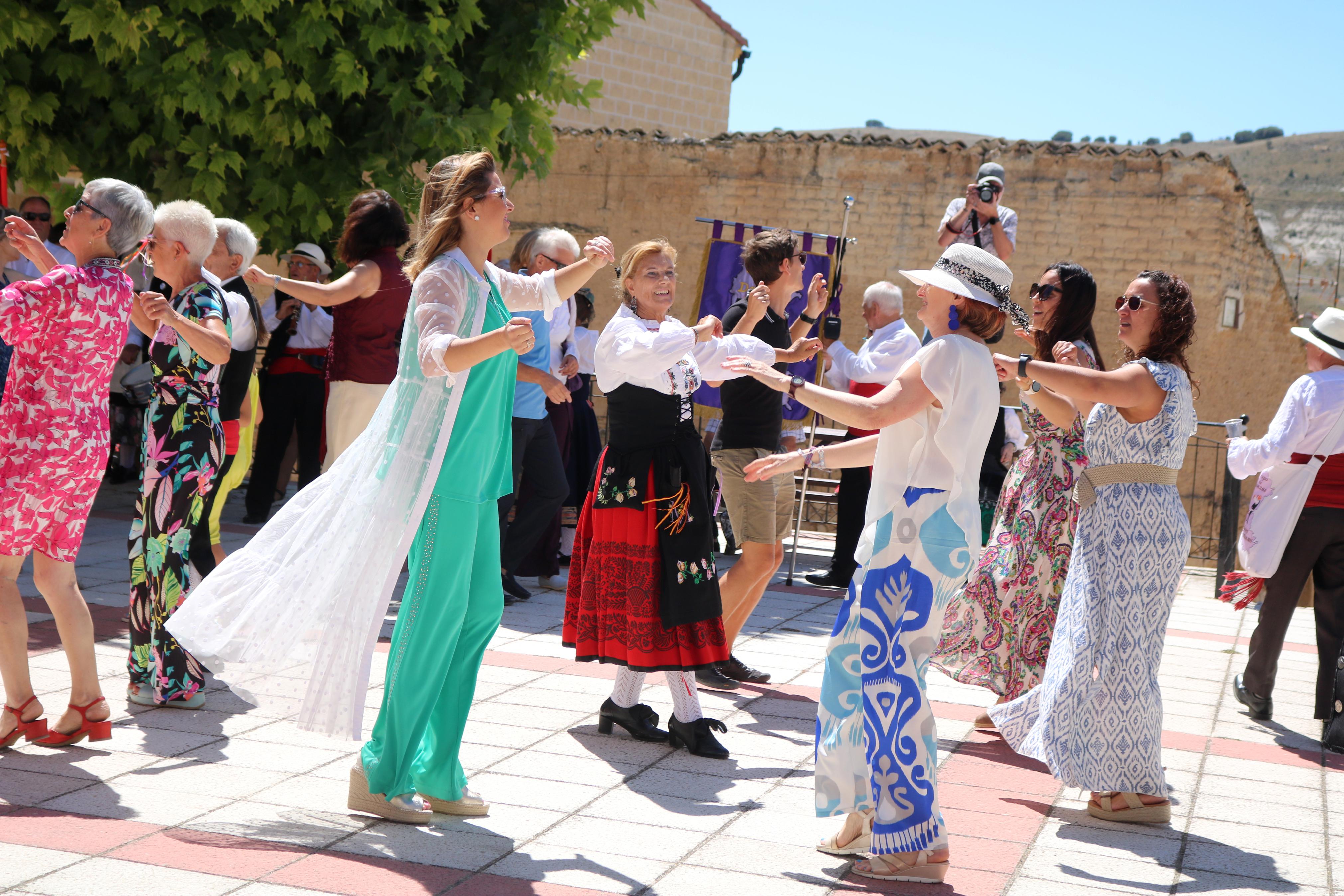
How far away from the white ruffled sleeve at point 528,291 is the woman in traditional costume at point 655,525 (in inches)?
18.0

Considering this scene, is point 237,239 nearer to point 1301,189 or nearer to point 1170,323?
point 1170,323

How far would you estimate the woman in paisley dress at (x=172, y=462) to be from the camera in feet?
16.1

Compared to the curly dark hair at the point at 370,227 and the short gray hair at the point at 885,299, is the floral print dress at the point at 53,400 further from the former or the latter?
the short gray hair at the point at 885,299

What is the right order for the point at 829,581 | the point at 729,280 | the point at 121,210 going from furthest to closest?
1. the point at 729,280
2. the point at 829,581
3. the point at 121,210

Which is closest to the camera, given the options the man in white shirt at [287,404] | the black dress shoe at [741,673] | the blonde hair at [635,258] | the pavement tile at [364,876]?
the pavement tile at [364,876]

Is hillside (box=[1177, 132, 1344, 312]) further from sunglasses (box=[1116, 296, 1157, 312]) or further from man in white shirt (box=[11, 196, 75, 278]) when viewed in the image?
sunglasses (box=[1116, 296, 1157, 312])

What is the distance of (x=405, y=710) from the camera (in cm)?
371

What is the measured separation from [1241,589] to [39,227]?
8075 millimetres

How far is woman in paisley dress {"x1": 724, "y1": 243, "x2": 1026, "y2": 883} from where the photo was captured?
3.61m

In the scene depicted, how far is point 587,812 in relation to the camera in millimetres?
4027

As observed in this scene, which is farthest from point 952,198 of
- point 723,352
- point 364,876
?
point 364,876

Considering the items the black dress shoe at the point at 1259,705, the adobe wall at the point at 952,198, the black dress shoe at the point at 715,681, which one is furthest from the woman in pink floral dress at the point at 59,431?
the adobe wall at the point at 952,198

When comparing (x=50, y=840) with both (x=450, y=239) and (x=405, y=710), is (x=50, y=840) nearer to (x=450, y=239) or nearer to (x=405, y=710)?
(x=405, y=710)

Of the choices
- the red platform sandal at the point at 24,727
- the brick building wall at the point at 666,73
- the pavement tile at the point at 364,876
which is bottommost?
the pavement tile at the point at 364,876
